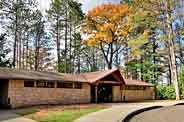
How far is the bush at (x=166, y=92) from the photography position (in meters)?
42.8

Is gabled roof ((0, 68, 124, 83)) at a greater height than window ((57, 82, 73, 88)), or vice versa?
gabled roof ((0, 68, 124, 83))

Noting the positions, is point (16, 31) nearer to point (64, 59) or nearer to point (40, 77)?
point (64, 59)

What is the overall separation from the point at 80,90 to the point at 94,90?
10.1 feet

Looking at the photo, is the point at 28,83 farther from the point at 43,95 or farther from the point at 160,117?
the point at 160,117

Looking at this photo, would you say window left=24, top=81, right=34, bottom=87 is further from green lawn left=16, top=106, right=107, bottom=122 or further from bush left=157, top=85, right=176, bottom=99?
bush left=157, top=85, right=176, bottom=99

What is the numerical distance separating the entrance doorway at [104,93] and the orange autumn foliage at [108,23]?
10.5 metres

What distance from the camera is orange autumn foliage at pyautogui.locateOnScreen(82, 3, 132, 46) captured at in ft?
146

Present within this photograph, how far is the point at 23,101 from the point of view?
2616cm

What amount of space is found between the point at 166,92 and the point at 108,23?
12.4 metres

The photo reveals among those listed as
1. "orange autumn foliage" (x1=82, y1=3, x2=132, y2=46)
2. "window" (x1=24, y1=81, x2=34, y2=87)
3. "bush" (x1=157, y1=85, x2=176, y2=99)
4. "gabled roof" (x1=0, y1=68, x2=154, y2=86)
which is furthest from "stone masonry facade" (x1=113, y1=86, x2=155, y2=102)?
"window" (x1=24, y1=81, x2=34, y2=87)

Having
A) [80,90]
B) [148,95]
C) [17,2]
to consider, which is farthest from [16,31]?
[148,95]

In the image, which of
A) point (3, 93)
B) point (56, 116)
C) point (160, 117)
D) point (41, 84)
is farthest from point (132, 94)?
point (56, 116)

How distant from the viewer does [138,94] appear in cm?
4009

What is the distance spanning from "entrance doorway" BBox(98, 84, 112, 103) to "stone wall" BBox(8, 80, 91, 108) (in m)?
3.11
